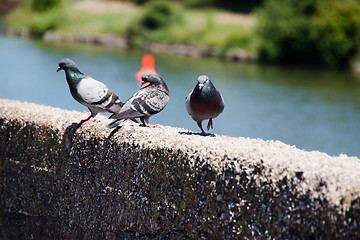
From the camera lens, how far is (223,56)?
1318 inches

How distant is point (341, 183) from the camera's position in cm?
397

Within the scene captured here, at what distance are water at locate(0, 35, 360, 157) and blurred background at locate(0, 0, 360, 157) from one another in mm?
51

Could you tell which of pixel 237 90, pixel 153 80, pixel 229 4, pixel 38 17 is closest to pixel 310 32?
pixel 237 90

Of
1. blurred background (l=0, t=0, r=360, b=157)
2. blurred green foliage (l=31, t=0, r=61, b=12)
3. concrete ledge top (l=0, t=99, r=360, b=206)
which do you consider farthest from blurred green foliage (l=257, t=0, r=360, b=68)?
concrete ledge top (l=0, t=99, r=360, b=206)

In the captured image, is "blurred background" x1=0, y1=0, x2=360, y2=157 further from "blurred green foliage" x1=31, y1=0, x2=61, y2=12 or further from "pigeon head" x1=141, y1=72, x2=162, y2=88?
"pigeon head" x1=141, y1=72, x2=162, y2=88

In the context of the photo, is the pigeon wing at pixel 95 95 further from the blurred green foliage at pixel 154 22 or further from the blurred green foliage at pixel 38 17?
the blurred green foliage at pixel 38 17

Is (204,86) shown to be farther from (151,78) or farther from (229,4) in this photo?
(229,4)

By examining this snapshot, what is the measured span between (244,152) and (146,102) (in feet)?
4.61

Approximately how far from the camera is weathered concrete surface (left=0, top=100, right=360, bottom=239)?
13.5 ft

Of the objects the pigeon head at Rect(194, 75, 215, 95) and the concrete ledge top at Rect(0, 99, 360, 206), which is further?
the pigeon head at Rect(194, 75, 215, 95)

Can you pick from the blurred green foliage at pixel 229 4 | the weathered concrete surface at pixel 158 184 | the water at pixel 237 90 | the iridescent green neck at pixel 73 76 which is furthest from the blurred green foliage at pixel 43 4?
the iridescent green neck at pixel 73 76

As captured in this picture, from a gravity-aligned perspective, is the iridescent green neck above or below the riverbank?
below

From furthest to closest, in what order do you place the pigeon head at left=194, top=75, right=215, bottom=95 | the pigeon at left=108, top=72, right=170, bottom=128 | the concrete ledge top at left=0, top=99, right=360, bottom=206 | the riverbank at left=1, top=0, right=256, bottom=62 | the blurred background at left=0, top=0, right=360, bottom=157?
the riverbank at left=1, top=0, right=256, bottom=62, the blurred background at left=0, top=0, right=360, bottom=157, the pigeon at left=108, top=72, right=170, bottom=128, the pigeon head at left=194, top=75, right=215, bottom=95, the concrete ledge top at left=0, top=99, right=360, bottom=206

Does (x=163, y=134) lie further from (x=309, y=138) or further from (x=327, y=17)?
(x=327, y=17)
